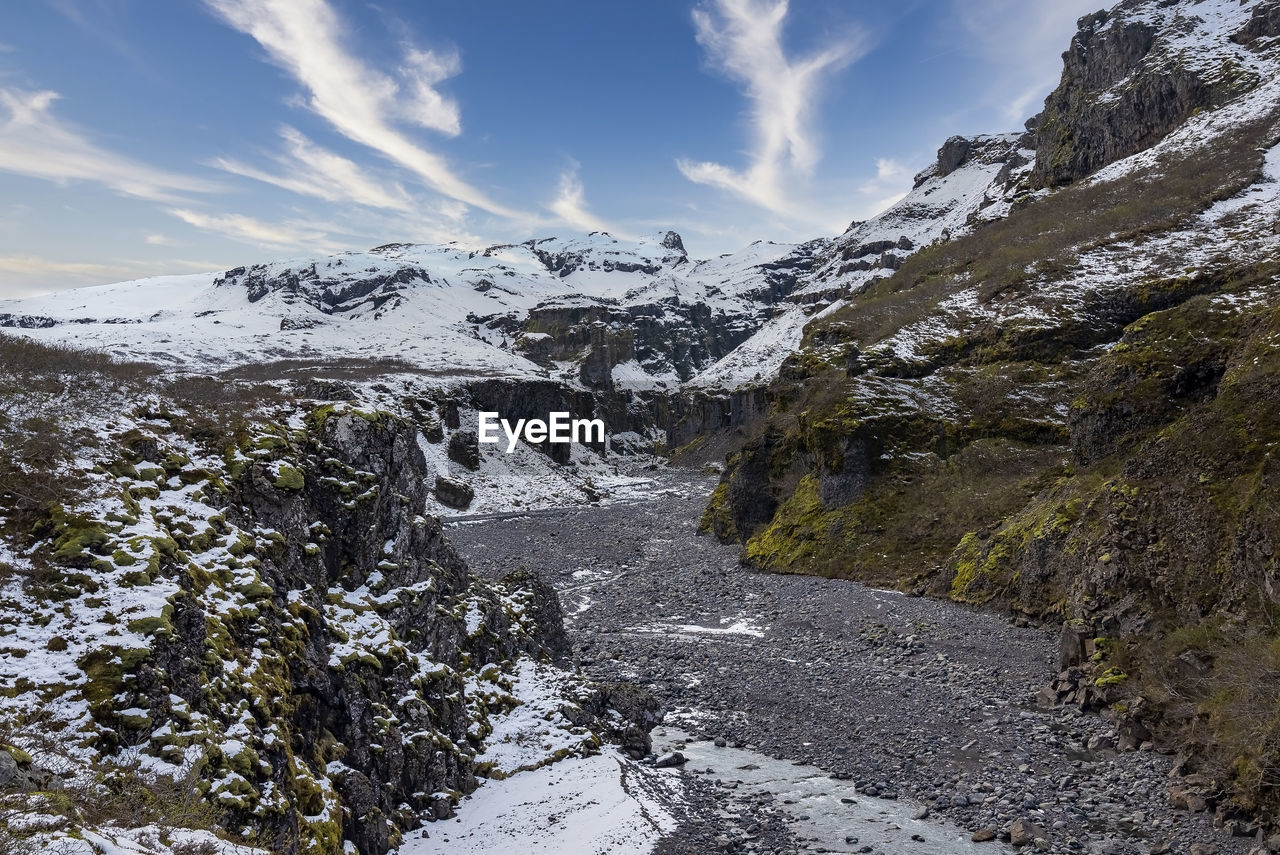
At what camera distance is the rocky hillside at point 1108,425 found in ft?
64.1

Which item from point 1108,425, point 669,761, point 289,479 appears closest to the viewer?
point 289,479

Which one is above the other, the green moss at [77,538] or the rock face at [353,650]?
the green moss at [77,538]

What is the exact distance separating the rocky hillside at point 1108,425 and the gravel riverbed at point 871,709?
1568 mm

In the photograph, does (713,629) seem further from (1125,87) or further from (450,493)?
(1125,87)

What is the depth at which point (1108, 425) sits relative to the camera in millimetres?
32500

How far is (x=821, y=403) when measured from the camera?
49.1 meters

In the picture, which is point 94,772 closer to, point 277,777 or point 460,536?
point 277,777

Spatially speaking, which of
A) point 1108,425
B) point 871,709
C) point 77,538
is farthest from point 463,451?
point 77,538

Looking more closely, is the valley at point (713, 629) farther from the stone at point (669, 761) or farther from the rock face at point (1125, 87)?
the rock face at point (1125, 87)

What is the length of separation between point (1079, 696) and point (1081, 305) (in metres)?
37.9

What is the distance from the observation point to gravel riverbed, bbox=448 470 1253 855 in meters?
15.5

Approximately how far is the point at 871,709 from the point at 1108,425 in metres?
20.7

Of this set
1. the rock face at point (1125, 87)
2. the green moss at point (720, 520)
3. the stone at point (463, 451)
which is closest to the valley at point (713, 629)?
the green moss at point (720, 520)

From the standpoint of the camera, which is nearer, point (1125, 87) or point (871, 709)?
point (871, 709)
